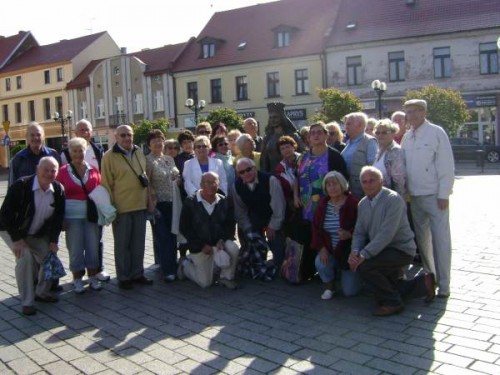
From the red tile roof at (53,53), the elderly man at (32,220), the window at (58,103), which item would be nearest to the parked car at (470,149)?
the elderly man at (32,220)

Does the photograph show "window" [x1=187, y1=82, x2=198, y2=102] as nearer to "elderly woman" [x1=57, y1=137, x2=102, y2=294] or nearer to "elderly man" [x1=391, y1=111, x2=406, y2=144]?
"elderly man" [x1=391, y1=111, x2=406, y2=144]

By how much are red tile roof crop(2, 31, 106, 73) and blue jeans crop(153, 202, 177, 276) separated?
48030mm

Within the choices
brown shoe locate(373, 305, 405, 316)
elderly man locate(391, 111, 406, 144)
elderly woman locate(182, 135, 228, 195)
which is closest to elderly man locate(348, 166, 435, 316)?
brown shoe locate(373, 305, 405, 316)

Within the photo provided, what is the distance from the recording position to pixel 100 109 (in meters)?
49.9

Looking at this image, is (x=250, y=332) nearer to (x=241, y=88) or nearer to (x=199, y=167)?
(x=199, y=167)

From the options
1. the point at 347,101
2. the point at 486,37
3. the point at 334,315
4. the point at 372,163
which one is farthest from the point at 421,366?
the point at 486,37

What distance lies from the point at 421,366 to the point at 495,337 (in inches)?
36.3

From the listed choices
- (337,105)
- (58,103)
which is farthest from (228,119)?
(58,103)

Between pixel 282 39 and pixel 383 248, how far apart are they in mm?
35249

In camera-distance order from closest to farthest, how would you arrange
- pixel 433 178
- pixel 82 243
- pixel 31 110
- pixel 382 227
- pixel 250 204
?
pixel 382 227
pixel 433 178
pixel 82 243
pixel 250 204
pixel 31 110

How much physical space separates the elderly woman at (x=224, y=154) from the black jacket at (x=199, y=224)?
930 millimetres

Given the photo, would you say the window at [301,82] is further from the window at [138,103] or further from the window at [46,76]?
the window at [46,76]

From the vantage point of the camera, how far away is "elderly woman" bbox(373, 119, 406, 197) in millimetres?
6160

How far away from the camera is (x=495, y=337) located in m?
4.79
